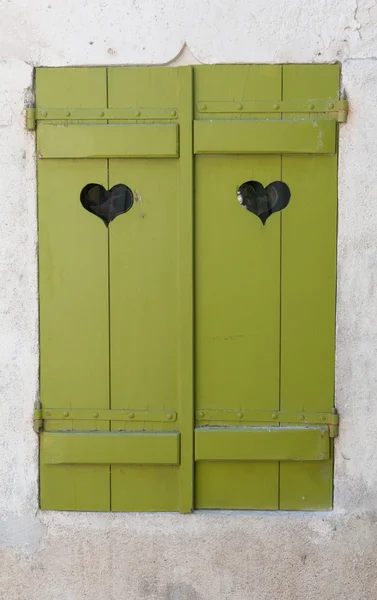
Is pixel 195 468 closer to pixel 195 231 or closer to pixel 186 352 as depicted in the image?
pixel 186 352

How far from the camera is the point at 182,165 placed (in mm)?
2693

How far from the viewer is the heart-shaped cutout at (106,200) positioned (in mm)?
2744

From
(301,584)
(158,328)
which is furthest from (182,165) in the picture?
(301,584)

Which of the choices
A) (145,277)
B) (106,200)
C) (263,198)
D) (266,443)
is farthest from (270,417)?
(106,200)

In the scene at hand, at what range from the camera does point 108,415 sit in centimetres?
276

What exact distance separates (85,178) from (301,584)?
177cm

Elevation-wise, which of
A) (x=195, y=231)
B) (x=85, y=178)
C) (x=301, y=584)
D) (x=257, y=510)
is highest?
(x=85, y=178)

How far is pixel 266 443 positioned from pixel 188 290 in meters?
0.66

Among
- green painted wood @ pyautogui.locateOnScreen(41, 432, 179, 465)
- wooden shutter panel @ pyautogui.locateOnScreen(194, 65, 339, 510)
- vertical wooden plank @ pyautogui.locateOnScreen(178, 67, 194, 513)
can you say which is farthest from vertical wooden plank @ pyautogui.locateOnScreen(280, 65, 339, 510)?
green painted wood @ pyautogui.locateOnScreen(41, 432, 179, 465)

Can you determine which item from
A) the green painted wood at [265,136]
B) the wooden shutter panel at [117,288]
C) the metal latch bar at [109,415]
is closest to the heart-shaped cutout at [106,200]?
the wooden shutter panel at [117,288]

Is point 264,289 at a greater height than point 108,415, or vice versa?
point 264,289

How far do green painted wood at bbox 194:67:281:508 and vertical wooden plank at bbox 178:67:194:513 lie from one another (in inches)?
1.5

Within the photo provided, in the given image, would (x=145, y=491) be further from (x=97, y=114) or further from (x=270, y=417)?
(x=97, y=114)

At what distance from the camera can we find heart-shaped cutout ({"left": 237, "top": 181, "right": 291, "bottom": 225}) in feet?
8.95
